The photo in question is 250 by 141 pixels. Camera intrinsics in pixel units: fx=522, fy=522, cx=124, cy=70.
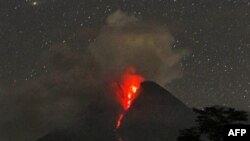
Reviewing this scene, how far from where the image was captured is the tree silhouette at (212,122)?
56.1 m

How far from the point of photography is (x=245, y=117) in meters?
56.4

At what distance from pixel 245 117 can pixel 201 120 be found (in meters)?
4.76

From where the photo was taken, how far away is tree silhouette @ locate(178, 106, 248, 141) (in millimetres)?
56062

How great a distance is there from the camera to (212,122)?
57.0 meters

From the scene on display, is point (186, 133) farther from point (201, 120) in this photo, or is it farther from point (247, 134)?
point (247, 134)

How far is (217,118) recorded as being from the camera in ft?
186

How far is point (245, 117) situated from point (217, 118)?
2981 millimetres

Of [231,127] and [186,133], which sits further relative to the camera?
[186,133]

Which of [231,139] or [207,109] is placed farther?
[207,109]

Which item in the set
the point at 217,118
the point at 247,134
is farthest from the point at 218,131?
the point at 247,134

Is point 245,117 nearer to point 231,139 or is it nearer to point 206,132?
point 206,132

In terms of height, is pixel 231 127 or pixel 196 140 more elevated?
pixel 231 127

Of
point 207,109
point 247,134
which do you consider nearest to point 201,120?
point 207,109

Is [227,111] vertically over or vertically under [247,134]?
under
